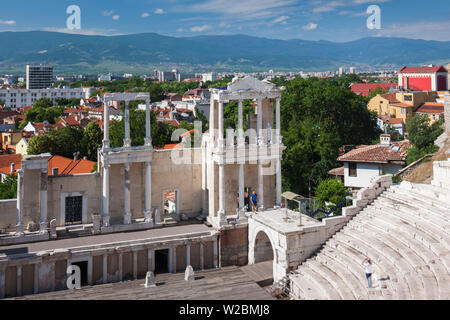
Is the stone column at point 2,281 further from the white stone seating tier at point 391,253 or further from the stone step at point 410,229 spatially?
the stone step at point 410,229

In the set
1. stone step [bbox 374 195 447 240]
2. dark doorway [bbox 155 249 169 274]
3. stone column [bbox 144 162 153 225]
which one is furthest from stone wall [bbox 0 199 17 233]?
stone step [bbox 374 195 447 240]

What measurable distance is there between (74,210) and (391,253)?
1495 cm

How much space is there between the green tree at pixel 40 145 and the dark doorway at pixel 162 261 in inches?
1268

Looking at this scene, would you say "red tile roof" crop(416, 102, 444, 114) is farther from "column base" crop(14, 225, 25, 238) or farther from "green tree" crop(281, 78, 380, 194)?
"column base" crop(14, 225, 25, 238)

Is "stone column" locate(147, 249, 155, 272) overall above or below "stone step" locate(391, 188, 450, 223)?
below

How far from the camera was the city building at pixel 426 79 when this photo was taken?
100188 millimetres

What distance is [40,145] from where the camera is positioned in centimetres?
5125

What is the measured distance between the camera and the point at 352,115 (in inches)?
1906

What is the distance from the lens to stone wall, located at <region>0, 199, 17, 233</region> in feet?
71.8

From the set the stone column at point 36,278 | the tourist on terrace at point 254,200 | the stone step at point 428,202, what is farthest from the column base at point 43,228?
the stone step at point 428,202

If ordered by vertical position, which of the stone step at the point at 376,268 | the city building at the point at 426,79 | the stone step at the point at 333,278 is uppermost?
the city building at the point at 426,79

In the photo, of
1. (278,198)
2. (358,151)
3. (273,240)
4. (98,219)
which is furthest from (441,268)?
(358,151)

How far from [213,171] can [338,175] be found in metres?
16.0

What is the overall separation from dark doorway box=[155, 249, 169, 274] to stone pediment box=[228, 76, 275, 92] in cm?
892
